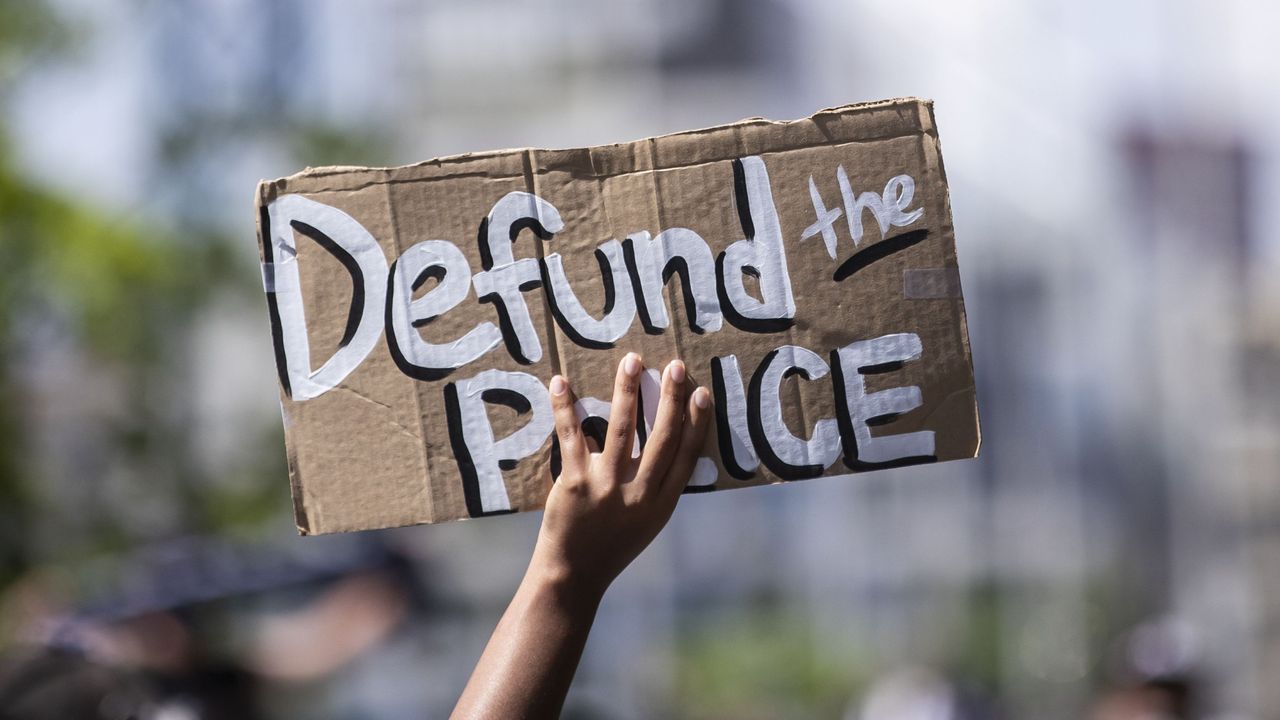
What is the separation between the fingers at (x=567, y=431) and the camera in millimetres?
1508

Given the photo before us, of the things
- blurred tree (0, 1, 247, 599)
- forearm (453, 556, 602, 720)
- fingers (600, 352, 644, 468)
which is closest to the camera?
forearm (453, 556, 602, 720)

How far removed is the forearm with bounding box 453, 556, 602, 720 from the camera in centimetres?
136

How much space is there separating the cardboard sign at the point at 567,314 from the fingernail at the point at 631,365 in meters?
0.05

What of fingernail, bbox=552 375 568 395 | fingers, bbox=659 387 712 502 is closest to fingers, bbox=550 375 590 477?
fingernail, bbox=552 375 568 395

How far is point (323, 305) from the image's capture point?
1.70 metres

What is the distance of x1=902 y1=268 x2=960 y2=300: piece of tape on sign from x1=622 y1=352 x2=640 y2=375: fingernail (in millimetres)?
397

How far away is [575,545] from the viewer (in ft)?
4.72

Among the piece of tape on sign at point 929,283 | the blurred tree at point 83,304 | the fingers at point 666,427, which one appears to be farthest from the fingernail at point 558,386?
the blurred tree at point 83,304

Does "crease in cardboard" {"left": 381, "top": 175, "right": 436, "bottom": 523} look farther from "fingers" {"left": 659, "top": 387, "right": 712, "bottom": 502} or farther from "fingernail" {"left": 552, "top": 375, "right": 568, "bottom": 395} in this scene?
"fingers" {"left": 659, "top": 387, "right": 712, "bottom": 502}

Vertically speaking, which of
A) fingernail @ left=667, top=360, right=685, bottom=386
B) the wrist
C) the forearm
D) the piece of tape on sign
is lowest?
the forearm

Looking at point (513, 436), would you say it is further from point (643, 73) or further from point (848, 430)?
point (643, 73)

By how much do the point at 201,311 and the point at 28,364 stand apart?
1.74 m

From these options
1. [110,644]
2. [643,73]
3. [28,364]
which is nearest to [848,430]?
[110,644]

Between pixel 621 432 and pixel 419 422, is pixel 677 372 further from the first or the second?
pixel 419 422
